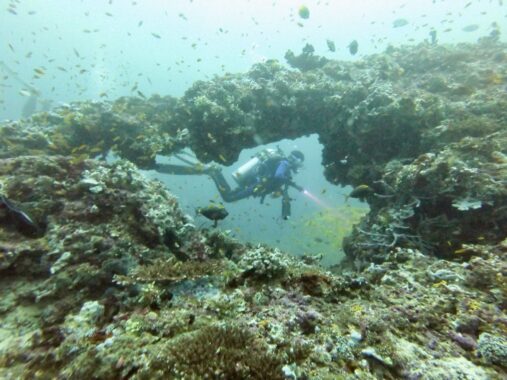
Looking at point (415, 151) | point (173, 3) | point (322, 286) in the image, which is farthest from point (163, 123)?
point (173, 3)

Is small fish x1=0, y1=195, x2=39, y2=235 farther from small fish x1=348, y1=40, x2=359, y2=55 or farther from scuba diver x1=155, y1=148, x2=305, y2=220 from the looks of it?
small fish x1=348, y1=40, x2=359, y2=55

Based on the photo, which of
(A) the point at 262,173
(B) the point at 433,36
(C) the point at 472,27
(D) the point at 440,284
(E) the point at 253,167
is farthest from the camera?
(C) the point at 472,27

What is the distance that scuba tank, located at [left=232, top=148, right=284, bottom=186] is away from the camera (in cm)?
1264

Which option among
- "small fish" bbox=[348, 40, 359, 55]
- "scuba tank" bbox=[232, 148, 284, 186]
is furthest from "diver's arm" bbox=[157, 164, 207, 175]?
"small fish" bbox=[348, 40, 359, 55]

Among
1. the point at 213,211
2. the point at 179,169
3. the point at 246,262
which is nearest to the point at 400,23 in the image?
the point at 179,169

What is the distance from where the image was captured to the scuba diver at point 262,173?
38.3 ft

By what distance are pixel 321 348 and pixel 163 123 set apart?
32.7ft

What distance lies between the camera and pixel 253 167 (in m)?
13.2

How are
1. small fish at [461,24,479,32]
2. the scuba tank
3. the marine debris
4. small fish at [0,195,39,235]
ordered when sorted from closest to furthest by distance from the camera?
the marine debris, small fish at [0,195,39,235], the scuba tank, small fish at [461,24,479,32]

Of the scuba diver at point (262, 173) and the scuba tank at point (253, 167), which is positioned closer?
the scuba diver at point (262, 173)

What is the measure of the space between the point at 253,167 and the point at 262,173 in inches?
29.1

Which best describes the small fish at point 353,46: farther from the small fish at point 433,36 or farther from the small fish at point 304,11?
the small fish at point 433,36

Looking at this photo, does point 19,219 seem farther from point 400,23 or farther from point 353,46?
point 400,23

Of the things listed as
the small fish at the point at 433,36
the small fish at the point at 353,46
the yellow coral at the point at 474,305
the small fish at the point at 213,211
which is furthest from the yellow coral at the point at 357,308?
the small fish at the point at 433,36
